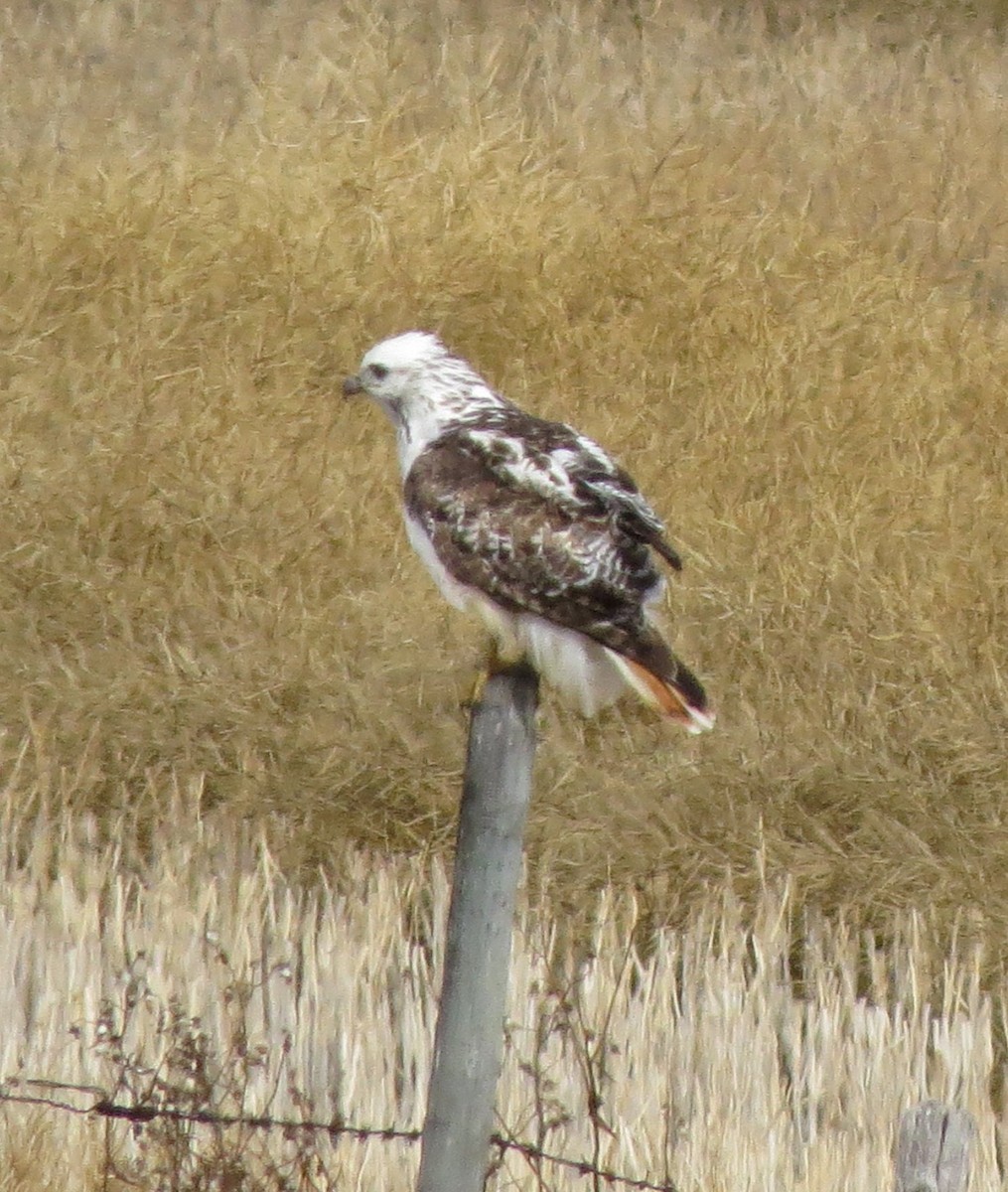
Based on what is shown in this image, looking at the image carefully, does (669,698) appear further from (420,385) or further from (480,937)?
(480,937)

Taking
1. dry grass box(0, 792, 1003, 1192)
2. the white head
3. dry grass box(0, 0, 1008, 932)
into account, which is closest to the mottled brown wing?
the white head

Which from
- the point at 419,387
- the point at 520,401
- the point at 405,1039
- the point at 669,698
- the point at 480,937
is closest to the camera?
the point at 480,937

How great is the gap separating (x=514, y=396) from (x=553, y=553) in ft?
11.3

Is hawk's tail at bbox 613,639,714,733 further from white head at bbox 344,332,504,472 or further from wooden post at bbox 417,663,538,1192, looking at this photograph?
wooden post at bbox 417,663,538,1192

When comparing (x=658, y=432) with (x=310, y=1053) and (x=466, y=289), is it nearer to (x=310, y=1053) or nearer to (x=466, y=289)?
(x=466, y=289)

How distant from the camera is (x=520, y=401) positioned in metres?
6.62

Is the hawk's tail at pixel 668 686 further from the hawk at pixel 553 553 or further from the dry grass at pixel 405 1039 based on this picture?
the dry grass at pixel 405 1039

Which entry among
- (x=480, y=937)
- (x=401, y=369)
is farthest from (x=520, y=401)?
(x=480, y=937)

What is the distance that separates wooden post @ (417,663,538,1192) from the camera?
2201 millimetres

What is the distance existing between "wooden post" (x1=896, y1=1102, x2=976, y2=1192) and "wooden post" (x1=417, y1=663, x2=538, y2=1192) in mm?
447

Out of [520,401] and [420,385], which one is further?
[520,401]

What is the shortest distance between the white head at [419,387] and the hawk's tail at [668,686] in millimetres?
647

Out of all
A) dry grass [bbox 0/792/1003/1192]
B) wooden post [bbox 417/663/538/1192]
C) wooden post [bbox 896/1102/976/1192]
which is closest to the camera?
wooden post [bbox 896/1102/976/1192]

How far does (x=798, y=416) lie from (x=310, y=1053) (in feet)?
11.2
